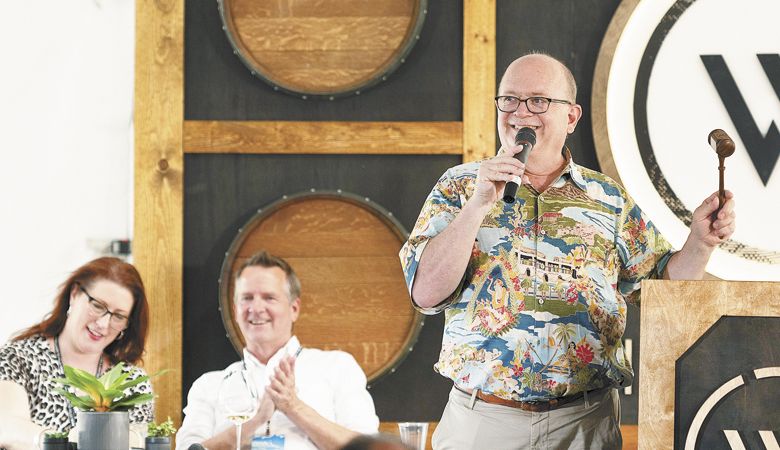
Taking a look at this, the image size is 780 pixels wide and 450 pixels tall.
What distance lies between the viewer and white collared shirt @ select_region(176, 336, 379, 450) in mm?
3525

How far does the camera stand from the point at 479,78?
376 cm

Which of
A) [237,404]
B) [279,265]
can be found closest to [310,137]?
[279,265]

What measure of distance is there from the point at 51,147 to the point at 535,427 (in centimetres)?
264

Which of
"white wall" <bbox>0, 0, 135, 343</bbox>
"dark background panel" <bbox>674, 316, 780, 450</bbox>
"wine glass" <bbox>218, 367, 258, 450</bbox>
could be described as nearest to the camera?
"dark background panel" <bbox>674, 316, 780, 450</bbox>

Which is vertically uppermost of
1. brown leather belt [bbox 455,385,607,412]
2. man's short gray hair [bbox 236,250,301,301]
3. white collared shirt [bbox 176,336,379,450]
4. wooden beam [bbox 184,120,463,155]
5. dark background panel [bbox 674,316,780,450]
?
wooden beam [bbox 184,120,463,155]

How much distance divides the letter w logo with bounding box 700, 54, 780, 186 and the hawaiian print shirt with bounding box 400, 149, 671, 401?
120 cm

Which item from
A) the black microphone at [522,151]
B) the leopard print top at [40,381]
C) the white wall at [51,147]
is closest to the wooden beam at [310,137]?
the white wall at [51,147]

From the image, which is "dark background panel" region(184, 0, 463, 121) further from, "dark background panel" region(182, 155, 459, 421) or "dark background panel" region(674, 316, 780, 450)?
"dark background panel" region(674, 316, 780, 450)

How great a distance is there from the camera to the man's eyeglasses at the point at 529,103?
2662 millimetres

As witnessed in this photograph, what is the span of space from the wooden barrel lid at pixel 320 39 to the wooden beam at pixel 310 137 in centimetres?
13

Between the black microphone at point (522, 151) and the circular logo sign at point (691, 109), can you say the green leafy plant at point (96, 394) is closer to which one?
the black microphone at point (522, 151)

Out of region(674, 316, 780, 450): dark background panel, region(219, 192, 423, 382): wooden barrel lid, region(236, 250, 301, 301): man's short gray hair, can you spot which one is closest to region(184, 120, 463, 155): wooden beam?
region(219, 192, 423, 382): wooden barrel lid

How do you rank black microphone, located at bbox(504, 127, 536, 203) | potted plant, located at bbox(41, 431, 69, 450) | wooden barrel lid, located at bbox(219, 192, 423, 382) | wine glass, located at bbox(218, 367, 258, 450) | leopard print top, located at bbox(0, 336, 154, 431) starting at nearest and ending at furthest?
black microphone, located at bbox(504, 127, 536, 203) < potted plant, located at bbox(41, 431, 69, 450) < wine glass, located at bbox(218, 367, 258, 450) < leopard print top, located at bbox(0, 336, 154, 431) < wooden barrel lid, located at bbox(219, 192, 423, 382)

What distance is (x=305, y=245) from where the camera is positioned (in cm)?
375
